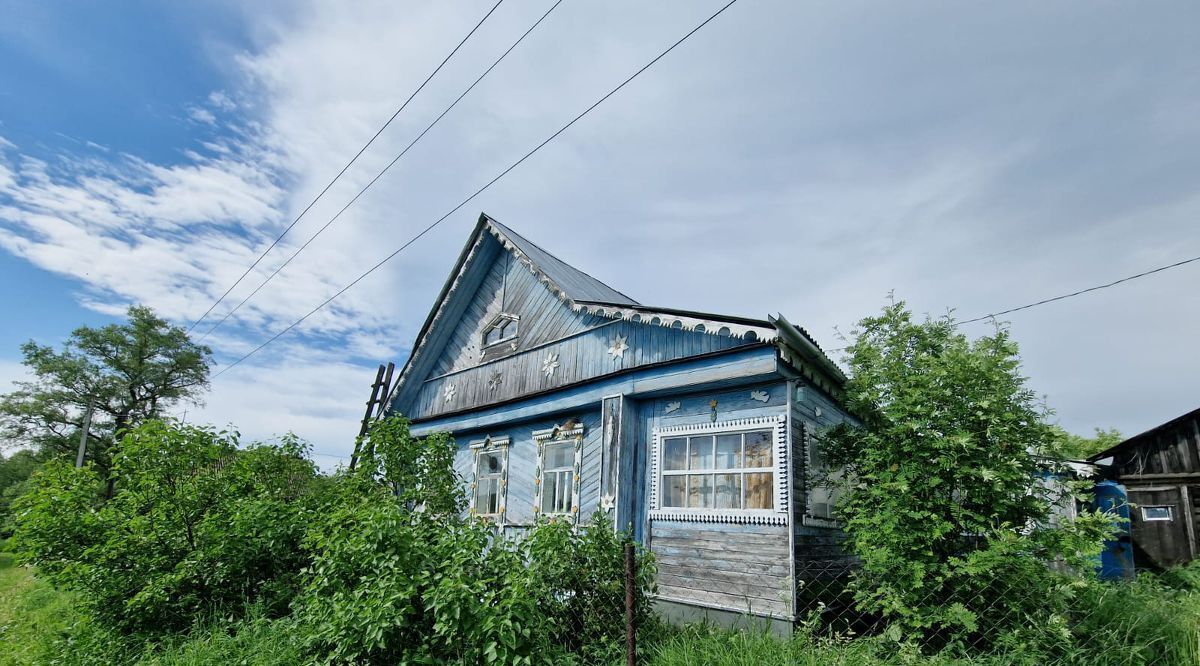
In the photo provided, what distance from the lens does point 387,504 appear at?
19.9ft

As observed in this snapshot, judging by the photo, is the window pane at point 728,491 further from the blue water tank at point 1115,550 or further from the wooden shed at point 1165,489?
the wooden shed at point 1165,489

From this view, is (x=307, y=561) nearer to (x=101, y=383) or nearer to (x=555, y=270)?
(x=555, y=270)

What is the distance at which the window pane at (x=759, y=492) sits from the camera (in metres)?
7.28

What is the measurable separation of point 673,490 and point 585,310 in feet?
10.8

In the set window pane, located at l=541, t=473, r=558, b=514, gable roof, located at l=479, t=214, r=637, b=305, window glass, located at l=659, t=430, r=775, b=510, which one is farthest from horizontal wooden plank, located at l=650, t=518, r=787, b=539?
gable roof, located at l=479, t=214, r=637, b=305

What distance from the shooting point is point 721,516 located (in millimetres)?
7598

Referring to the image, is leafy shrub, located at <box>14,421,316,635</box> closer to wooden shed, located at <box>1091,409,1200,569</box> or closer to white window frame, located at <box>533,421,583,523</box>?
white window frame, located at <box>533,421,583,523</box>

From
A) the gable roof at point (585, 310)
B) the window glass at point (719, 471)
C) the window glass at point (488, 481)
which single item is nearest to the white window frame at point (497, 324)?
the gable roof at point (585, 310)

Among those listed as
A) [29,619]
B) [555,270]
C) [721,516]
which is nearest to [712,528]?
[721,516]

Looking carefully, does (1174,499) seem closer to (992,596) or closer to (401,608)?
(992,596)

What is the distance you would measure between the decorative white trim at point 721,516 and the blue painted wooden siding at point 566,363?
2095 mm

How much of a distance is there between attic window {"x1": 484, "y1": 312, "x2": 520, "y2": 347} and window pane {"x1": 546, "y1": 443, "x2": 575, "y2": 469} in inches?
101

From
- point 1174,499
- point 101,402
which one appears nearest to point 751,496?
point 1174,499

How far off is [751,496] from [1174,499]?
11022 mm
